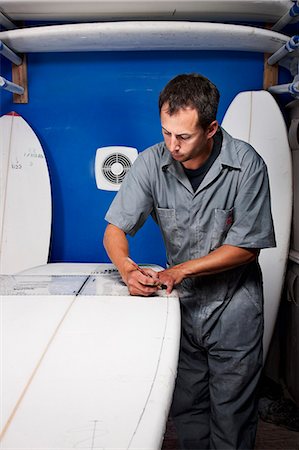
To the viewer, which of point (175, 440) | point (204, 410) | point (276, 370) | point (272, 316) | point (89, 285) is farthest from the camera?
point (276, 370)

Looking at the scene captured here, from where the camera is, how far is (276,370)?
8.49ft

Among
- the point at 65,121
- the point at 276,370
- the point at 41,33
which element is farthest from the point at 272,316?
the point at 41,33

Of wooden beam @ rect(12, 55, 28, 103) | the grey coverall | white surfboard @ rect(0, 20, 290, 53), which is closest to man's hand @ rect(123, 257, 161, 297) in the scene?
the grey coverall

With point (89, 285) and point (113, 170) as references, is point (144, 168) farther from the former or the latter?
point (113, 170)

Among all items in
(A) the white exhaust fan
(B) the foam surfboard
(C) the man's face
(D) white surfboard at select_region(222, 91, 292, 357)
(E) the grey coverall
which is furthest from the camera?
(A) the white exhaust fan

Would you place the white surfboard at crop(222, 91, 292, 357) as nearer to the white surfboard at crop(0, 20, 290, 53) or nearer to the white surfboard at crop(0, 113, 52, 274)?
the white surfboard at crop(0, 20, 290, 53)

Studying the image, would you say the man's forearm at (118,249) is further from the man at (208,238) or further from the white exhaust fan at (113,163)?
the white exhaust fan at (113,163)

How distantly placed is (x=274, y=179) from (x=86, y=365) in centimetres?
168

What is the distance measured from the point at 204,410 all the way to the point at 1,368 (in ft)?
3.72

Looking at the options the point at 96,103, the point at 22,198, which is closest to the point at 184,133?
the point at 96,103

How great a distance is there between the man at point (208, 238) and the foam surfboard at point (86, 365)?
192 mm

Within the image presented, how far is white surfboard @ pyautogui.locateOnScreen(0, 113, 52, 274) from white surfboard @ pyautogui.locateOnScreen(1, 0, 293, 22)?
562mm

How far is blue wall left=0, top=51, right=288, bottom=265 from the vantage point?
2428 millimetres

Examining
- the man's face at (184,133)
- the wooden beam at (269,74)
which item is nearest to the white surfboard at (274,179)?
the wooden beam at (269,74)
